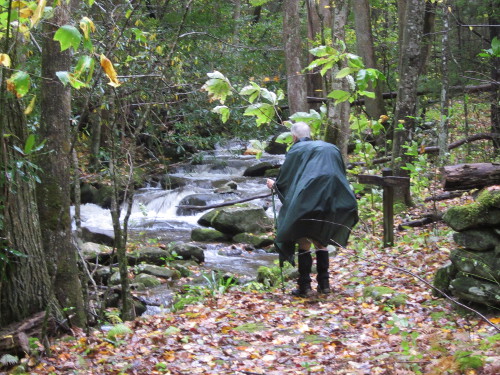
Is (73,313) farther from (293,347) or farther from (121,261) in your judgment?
(293,347)

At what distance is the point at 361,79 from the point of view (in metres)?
7.59

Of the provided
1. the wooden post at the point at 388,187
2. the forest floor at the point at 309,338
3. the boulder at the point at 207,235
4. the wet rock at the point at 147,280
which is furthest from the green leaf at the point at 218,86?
the boulder at the point at 207,235

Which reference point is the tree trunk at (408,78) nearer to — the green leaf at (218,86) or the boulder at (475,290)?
the green leaf at (218,86)

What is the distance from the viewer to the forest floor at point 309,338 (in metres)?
4.36

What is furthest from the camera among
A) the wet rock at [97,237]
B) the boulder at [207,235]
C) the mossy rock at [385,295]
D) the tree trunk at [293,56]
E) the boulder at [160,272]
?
the boulder at [207,235]

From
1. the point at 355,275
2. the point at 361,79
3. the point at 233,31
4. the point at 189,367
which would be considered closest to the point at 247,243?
the point at 355,275

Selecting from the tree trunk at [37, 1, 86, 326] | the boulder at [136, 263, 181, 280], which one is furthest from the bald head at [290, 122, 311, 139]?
the boulder at [136, 263, 181, 280]

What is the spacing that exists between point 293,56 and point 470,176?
9.13 m

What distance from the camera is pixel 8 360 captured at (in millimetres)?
4832

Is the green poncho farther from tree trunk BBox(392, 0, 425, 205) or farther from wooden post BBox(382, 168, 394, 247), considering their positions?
tree trunk BBox(392, 0, 425, 205)

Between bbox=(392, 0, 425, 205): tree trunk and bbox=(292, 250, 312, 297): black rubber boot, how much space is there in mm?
4175

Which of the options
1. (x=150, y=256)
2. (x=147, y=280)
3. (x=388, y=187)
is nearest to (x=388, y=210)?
(x=388, y=187)

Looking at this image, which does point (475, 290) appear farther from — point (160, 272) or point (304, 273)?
point (160, 272)

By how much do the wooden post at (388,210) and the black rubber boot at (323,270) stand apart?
2092 mm
